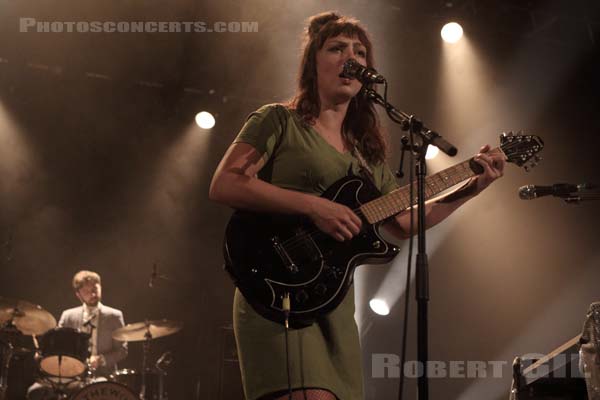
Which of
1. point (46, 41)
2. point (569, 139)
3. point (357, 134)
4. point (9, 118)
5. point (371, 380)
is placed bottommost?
point (371, 380)

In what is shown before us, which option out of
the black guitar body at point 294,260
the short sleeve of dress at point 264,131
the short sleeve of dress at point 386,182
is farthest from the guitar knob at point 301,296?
the short sleeve of dress at point 386,182

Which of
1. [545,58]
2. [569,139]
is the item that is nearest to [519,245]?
[569,139]

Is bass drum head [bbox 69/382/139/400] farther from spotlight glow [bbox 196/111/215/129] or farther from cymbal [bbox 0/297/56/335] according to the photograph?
spotlight glow [bbox 196/111/215/129]

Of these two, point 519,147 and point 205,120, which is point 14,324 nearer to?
point 205,120

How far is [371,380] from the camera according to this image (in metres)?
8.53

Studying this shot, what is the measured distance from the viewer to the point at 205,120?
30.7ft

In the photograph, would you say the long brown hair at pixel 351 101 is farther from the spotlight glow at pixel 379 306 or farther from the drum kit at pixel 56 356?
the spotlight glow at pixel 379 306

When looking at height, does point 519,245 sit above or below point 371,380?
above

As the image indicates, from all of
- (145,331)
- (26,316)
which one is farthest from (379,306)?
(26,316)

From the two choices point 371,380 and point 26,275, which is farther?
point 26,275

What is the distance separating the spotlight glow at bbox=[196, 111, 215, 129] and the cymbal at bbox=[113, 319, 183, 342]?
9.48 ft

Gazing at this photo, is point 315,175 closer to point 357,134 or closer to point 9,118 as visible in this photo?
point 357,134

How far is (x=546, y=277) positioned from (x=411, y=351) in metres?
1.81

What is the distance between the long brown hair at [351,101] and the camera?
2.95m
